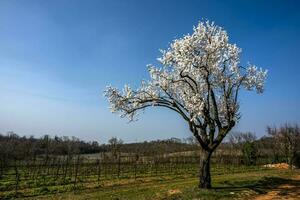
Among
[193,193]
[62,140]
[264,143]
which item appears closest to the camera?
[193,193]

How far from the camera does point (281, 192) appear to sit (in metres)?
21.7

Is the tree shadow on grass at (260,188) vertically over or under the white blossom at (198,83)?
under

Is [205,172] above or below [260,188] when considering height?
above

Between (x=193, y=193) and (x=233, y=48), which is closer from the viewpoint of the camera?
(x=193, y=193)

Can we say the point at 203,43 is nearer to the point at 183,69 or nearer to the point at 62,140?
the point at 183,69

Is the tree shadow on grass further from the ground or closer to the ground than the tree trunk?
closer to the ground

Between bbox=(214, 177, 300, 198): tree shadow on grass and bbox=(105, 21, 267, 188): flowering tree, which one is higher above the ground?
bbox=(105, 21, 267, 188): flowering tree

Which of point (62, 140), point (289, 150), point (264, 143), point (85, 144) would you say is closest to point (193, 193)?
point (289, 150)

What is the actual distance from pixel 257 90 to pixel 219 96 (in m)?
2.70

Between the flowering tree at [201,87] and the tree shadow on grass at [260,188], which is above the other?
the flowering tree at [201,87]

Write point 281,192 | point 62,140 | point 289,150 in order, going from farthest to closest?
point 62,140 → point 289,150 → point 281,192

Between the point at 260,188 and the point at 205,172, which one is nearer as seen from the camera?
the point at 205,172

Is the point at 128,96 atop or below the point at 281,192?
atop

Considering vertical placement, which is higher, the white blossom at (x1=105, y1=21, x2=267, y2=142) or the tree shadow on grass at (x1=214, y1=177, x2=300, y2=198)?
the white blossom at (x1=105, y1=21, x2=267, y2=142)
